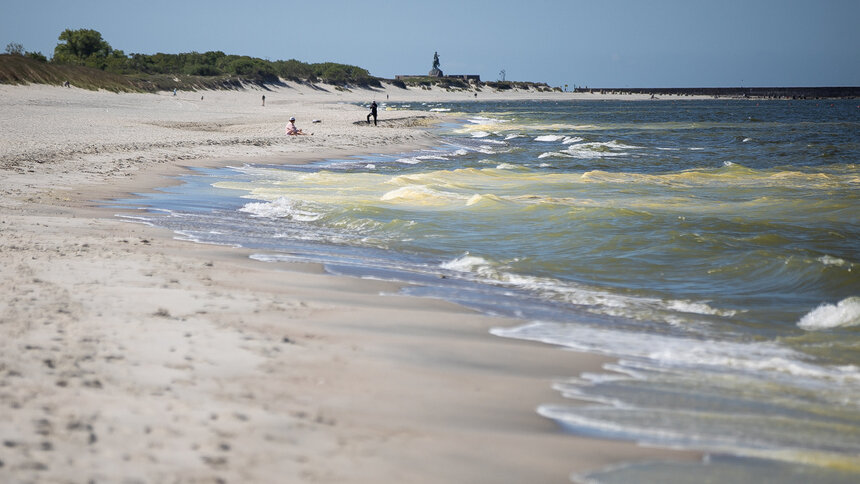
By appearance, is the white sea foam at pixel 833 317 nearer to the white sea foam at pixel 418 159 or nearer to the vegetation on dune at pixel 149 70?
the white sea foam at pixel 418 159

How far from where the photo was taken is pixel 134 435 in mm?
3098

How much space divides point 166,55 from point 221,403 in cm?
11865

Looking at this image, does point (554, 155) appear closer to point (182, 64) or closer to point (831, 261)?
point (831, 261)

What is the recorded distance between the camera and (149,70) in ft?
298

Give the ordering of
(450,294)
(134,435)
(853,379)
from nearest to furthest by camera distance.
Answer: (134,435)
(853,379)
(450,294)

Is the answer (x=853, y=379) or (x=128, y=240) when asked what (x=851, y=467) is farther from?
(x=128, y=240)

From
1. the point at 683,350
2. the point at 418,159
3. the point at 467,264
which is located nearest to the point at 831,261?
the point at 467,264

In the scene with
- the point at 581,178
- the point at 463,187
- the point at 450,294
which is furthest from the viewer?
the point at 581,178

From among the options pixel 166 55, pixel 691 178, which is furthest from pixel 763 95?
pixel 691 178

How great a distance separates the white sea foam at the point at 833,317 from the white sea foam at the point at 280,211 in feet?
24.3

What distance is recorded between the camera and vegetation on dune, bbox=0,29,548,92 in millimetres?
51656

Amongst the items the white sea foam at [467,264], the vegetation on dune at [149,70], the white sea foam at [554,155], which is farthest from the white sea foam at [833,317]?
the vegetation on dune at [149,70]

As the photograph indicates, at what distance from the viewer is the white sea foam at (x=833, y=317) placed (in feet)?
21.3

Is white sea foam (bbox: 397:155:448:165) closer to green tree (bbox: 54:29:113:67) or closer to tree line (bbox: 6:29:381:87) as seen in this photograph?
tree line (bbox: 6:29:381:87)
